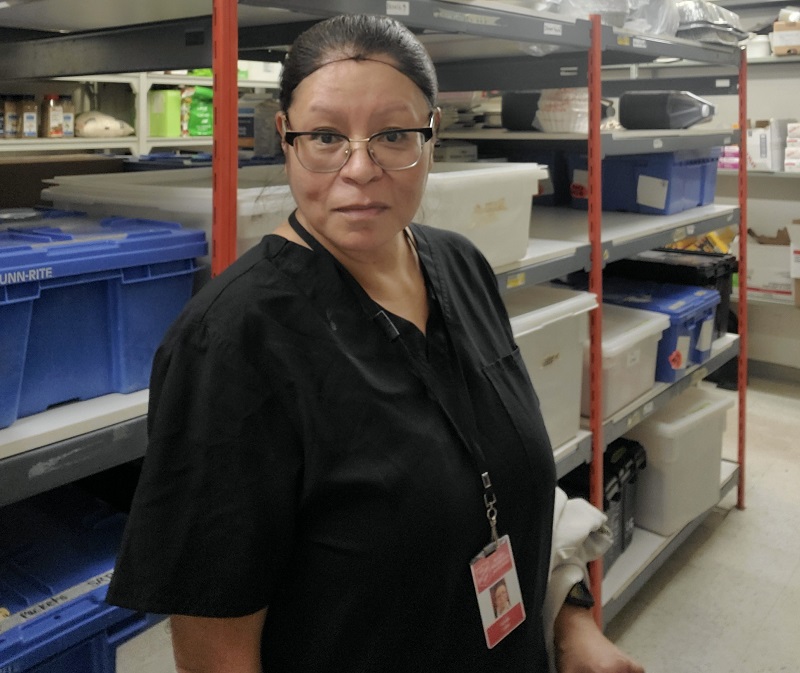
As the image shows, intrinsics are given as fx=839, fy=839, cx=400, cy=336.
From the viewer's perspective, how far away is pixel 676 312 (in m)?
2.91

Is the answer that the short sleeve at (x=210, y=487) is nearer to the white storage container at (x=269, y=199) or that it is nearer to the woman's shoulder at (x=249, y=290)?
the woman's shoulder at (x=249, y=290)

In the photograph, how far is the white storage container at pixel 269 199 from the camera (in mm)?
1457

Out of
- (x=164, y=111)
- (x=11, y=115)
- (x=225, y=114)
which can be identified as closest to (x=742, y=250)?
(x=225, y=114)

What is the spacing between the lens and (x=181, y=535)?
938 mm

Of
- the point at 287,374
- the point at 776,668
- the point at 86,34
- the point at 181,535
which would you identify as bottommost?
the point at 776,668

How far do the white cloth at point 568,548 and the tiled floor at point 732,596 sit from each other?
1.44 m

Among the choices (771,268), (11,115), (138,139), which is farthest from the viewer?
(771,268)

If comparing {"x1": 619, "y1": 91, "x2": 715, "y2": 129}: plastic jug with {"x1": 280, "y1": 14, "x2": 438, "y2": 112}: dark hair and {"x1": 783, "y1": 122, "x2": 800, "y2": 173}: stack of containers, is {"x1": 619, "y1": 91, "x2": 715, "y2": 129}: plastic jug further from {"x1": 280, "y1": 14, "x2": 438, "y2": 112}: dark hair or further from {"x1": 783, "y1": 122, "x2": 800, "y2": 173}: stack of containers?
{"x1": 280, "y1": 14, "x2": 438, "y2": 112}: dark hair

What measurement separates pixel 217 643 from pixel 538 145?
2.50m

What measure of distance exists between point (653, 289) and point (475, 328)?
7.22ft

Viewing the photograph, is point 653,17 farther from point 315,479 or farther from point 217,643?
point 217,643

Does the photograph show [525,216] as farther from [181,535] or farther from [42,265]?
[181,535]

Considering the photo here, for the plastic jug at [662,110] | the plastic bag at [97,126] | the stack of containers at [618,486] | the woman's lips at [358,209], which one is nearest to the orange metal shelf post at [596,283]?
the stack of containers at [618,486]

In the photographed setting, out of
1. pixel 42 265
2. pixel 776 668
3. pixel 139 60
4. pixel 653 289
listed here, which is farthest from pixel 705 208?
pixel 42 265
